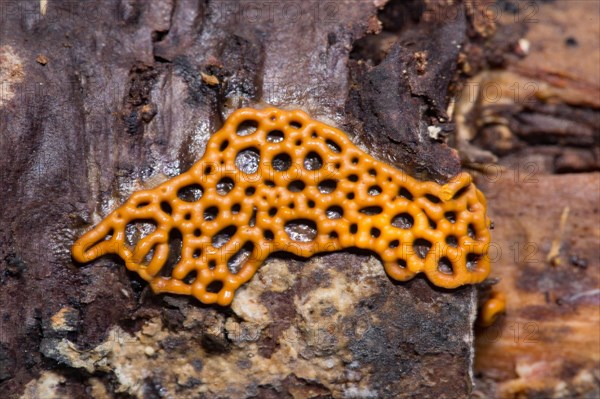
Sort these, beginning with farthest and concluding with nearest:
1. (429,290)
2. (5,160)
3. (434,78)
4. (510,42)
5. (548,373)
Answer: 1. (510,42)
2. (548,373)
3. (434,78)
4. (429,290)
5. (5,160)

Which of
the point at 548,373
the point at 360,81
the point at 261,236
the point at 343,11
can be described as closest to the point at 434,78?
the point at 360,81

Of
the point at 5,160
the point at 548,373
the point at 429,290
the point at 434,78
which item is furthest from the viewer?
the point at 548,373

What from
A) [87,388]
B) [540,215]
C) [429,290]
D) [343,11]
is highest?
[343,11]

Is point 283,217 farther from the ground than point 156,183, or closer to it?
closer to it

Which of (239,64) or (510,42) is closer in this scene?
(239,64)

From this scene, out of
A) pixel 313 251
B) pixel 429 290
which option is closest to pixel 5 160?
pixel 313 251

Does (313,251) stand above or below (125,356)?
above

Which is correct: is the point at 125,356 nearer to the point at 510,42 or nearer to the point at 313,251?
the point at 313,251

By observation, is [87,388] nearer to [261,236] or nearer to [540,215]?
[261,236]
